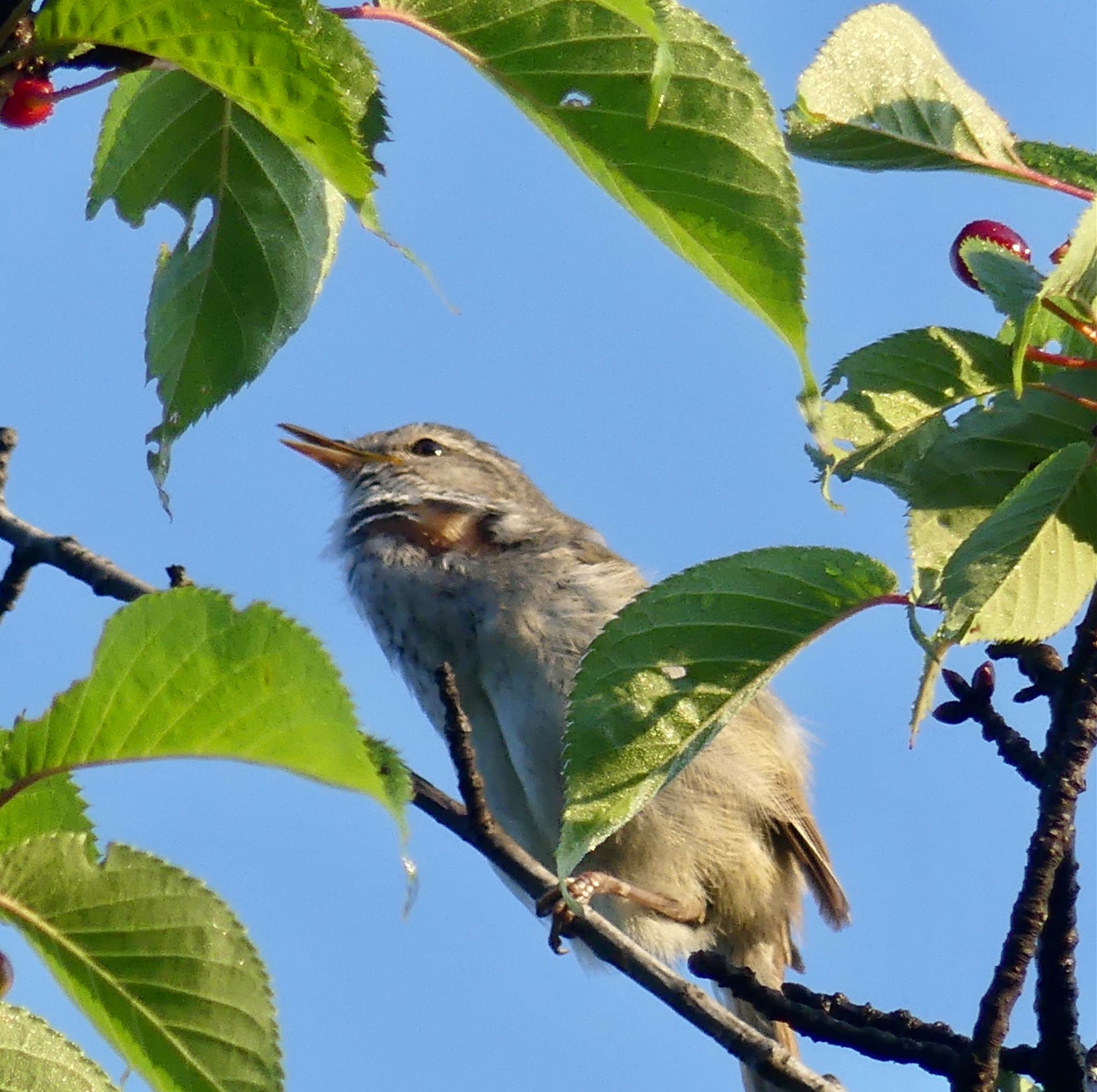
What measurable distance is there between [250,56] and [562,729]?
153 inches

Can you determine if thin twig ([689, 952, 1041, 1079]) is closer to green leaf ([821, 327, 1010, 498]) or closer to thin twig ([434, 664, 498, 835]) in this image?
thin twig ([434, 664, 498, 835])

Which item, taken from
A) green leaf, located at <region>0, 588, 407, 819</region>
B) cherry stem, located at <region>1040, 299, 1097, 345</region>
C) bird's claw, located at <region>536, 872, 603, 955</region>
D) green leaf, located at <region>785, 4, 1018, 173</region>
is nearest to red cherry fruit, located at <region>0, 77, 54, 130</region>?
green leaf, located at <region>0, 588, 407, 819</region>

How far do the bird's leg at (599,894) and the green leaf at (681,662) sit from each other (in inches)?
63.2

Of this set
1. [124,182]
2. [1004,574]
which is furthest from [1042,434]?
[124,182]

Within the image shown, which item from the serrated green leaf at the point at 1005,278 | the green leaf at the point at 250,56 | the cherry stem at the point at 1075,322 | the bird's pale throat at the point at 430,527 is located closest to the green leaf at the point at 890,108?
the serrated green leaf at the point at 1005,278

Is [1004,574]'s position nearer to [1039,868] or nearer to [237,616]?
[1039,868]

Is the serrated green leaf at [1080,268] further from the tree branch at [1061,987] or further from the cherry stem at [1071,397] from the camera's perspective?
the tree branch at [1061,987]

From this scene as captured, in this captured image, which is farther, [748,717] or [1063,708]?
[748,717]

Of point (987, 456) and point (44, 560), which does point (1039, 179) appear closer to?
point (987, 456)

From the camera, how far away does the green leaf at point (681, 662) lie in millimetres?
2381

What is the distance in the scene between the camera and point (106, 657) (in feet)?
5.80

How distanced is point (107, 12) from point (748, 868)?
15.7ft

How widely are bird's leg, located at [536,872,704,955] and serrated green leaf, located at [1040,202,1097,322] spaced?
2.28 meters

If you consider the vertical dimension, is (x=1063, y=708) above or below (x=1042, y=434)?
below
